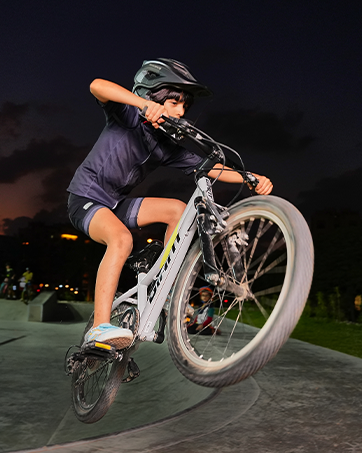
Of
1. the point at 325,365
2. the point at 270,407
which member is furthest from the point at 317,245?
the point at 270,407

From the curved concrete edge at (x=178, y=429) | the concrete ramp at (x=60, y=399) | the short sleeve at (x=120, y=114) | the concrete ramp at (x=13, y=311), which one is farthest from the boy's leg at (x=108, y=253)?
the concrete ramp at (x=13, y=311)

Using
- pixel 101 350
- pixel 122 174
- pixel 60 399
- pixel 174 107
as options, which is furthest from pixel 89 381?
pixel 60 399

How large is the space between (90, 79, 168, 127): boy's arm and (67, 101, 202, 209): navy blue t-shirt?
5.5 inches

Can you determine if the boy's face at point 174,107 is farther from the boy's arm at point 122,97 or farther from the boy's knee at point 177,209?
the boy's knee at point 177,209

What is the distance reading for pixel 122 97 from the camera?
271cm

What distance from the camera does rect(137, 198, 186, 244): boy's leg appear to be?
3.29 metres

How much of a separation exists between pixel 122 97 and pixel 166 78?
316 mm

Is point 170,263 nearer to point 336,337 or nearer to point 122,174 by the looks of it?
point 122,174

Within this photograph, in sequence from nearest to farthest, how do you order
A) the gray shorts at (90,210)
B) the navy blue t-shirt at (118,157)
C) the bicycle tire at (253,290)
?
the bicycle tire at (253,290) < the navy blue t-shirt at (118,157) < the gray shorts at (90,210)

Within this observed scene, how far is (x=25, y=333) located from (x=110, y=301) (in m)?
15.0

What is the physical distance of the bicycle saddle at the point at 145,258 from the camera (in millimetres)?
3531

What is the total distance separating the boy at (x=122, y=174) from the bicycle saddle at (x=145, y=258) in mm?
281

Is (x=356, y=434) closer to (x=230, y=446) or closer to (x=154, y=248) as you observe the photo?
(x=230, y=446)

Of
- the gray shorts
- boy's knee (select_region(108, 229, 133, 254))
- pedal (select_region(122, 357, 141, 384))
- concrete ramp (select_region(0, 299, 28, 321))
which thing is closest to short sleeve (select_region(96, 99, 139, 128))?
the gray shorts
